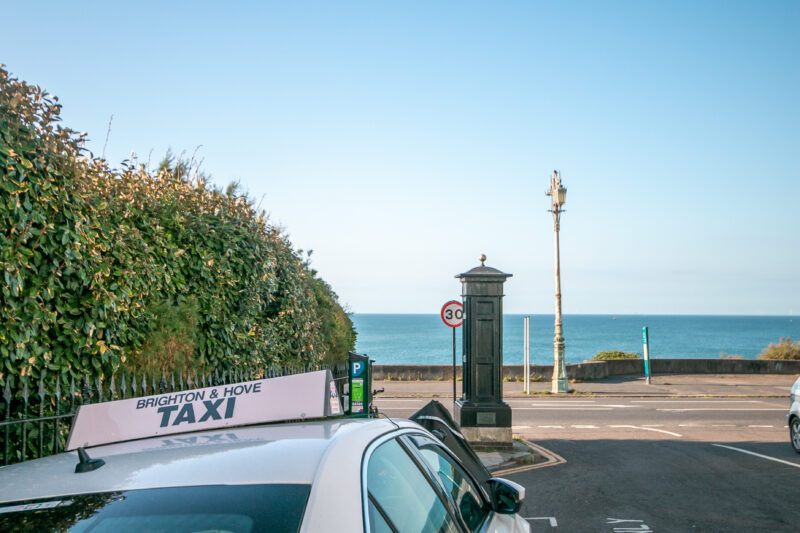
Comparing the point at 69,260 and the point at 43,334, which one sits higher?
the point at 69,260

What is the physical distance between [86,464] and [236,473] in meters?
0.58

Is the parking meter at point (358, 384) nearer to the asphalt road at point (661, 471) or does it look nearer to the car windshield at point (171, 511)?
the asphalt road at point (661, 471)

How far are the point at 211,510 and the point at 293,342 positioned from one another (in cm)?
669

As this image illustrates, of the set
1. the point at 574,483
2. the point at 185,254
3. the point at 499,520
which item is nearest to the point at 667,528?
the point at 574,483

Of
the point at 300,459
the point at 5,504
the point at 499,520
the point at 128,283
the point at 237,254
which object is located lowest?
the point at 499,520

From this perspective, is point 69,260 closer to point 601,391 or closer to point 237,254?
point 237,254

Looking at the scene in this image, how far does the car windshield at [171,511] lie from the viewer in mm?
1816

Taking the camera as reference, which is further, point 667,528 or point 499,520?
point 667,528

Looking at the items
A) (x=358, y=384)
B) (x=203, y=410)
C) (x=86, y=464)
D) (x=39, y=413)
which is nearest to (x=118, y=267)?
(x=39, y=413)

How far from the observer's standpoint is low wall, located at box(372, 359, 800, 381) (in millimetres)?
27859

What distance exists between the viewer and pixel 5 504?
6.39 ft

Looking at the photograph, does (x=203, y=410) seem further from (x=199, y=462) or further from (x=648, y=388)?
(x=648, y=388)

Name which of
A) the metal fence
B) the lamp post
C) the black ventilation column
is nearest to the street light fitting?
the lamp post

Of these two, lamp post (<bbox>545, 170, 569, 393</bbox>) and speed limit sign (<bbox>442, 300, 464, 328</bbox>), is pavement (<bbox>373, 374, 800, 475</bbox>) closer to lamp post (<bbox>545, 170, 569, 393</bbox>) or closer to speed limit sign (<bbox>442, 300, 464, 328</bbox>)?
lamp post (<bbox>545, 170, 569, 393</bbox>)
